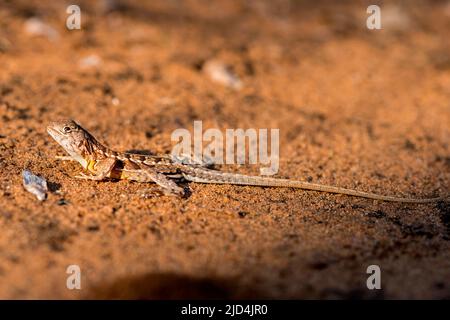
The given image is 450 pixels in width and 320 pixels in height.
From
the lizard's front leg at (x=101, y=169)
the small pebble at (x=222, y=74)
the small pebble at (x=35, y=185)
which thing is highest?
the small pebble at (x=222, y=74)

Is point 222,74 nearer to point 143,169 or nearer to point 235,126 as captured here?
point 235,126

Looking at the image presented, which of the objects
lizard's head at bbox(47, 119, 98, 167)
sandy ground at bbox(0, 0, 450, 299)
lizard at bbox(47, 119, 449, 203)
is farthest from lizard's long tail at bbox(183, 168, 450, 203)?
lizard's head at bbox(47, 119, 98, 167)

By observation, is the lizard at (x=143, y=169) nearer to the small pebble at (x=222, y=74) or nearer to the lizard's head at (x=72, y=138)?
the lizard's head at (x=72, y=138)

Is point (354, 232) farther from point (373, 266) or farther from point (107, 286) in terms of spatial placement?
point (107, 286)

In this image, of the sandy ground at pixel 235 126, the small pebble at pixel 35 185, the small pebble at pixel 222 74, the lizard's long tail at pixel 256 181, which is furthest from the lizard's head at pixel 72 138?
the small pebble at pixel 222 74

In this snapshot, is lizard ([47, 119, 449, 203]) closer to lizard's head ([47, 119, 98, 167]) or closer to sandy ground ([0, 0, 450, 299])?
lizard's head ([47, 119, 98, 167])
